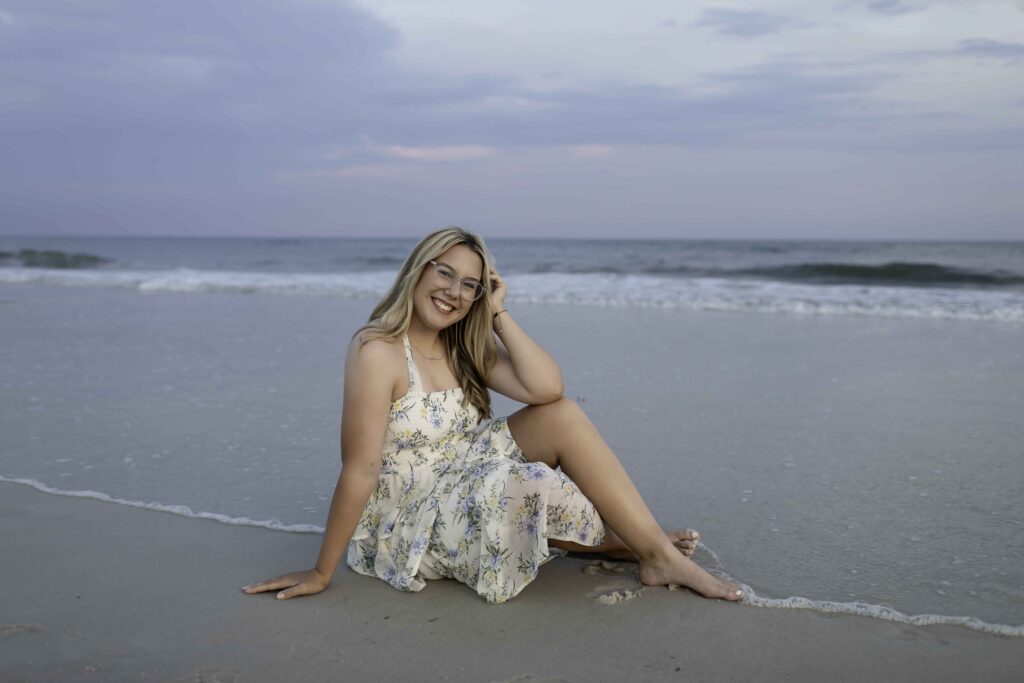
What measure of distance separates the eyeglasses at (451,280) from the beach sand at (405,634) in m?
1.04

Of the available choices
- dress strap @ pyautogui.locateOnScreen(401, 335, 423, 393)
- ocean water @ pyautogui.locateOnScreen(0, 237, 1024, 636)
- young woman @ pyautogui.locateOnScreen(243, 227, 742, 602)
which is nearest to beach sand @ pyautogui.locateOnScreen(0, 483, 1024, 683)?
young woman @ pyautogui.locateOnScreen(243, 227, 742, 602)

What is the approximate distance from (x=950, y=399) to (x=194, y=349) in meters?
6.36

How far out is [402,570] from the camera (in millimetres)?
3080

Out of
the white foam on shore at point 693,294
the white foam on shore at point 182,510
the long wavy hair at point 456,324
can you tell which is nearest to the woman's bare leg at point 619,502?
the long wavy hair at point 456,324

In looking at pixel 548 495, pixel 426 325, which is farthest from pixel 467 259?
pixel 548 495

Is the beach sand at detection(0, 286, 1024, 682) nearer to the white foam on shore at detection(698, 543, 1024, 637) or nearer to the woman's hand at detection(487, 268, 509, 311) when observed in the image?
the white foam on shore at detection(698, 543, 1024, 637)

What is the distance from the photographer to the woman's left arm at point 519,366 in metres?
3.20

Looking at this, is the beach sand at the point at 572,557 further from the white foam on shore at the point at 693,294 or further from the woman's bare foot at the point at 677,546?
the white foam on shore at the point at 693,294

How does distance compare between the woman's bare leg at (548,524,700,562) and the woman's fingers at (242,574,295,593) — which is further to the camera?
the woman's bare leg at (548,524,700,562)

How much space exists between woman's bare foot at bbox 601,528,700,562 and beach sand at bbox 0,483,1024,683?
0.42 ft

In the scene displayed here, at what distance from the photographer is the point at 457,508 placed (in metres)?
3.00

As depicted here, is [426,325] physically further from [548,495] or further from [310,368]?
[310,368]

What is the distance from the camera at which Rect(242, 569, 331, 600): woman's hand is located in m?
2.99

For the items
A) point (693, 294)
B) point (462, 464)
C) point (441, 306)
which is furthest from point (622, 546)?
point (693, 294)
